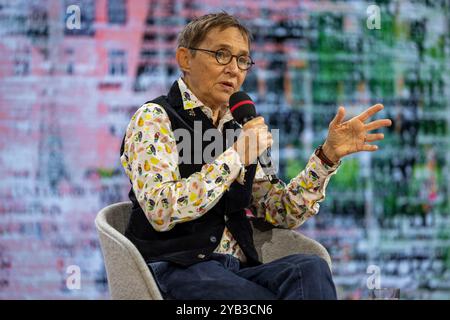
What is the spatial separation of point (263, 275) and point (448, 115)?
215 centimetres

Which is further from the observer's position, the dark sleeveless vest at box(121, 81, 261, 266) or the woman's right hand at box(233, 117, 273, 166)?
the dark sleeveless vest at box(121, 81, 261, 266)

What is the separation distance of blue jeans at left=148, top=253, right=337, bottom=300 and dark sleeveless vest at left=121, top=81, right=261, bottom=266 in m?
0.04

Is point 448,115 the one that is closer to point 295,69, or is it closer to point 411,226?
point 411,226

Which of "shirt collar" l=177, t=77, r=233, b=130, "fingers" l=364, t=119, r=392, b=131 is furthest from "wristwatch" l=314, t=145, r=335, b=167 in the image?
"shirt collar" l=177, t=77, r=233, b=130

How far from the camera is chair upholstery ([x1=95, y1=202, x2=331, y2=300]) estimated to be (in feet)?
6.09

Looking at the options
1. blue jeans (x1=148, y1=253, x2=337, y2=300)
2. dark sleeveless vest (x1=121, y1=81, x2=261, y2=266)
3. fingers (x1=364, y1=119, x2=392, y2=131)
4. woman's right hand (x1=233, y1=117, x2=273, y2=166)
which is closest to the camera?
blue jeans (x1=148, y1=253, x2=337, y2=300)

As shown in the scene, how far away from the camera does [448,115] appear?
3.72 m

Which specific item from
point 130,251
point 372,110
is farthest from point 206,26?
point 130,251

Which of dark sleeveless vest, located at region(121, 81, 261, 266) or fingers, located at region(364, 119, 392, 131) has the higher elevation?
fingers, located at region(364, 119, 392, 131)

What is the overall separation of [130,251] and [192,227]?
0.27 meters

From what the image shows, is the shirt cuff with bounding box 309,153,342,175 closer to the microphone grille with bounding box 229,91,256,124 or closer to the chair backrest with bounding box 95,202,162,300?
the microphone grille with bounding box 229,91,256,124

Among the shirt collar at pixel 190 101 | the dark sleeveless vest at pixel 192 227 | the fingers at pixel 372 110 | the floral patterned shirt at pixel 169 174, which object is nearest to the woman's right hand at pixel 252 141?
the floral patterned shirt at pixel 169 174

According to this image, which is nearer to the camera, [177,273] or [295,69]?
[177,273]
